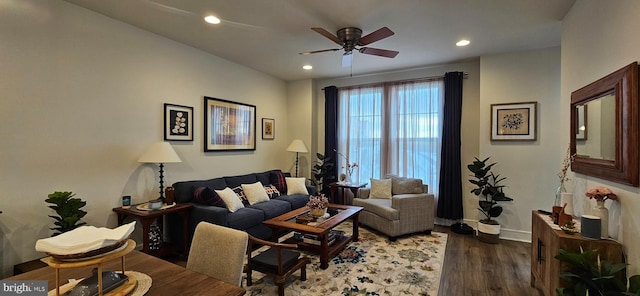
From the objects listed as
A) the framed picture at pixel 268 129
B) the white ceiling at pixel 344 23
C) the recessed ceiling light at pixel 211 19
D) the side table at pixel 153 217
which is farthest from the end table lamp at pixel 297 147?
the recessed ceiling light at pixel 211 19

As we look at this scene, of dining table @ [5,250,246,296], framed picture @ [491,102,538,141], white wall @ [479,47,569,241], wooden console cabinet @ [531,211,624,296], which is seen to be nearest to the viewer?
dining table @ [5,250,246,296]

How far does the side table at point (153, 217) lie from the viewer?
2975 mm

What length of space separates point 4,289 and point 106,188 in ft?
7.08

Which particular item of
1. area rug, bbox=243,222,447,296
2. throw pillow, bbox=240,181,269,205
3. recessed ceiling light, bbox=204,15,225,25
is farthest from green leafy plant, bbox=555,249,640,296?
recessed ceiling light, bbox=204,15,225,25

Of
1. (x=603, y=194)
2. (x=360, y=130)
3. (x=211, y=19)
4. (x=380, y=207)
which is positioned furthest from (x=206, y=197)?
(x=603, y=194)

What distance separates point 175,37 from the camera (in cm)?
364

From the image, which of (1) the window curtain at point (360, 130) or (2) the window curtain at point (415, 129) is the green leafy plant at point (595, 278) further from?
(1) the window curtain at point (360, 130)

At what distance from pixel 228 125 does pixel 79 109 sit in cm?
201

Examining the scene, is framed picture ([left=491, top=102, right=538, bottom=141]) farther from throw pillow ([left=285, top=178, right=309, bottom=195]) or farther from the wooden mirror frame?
throw pillow ([left=285, top=178, right=309, bottom=195])

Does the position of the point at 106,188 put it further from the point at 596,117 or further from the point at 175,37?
the point at 596,117

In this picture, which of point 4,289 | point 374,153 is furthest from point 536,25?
point 4,289

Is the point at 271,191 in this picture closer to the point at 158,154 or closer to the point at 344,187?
the point at 344,187

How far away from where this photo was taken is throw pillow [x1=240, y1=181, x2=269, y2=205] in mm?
4215

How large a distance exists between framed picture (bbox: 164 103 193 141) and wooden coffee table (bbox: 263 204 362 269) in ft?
5.66
